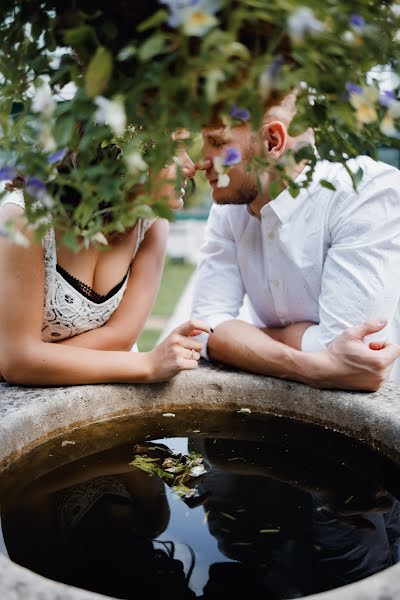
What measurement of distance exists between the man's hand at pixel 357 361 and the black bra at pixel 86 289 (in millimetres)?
677

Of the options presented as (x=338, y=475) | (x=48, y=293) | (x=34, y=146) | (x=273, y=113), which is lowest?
(x=338, y=475)

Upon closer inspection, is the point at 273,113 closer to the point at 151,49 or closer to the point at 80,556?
the point at 151,49

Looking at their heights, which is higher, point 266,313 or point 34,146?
point 34,146

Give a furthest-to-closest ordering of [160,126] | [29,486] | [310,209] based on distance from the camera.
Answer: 1. [310,209]
2. [29,486]
3. [160,126]

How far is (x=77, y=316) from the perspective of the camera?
1869 mm

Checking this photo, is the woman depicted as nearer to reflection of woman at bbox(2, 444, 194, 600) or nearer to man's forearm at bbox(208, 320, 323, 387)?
man's forearm at bbox(208, 320, 323, 387)

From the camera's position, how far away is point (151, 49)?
75cm

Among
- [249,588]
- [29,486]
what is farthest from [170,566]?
[29,486]

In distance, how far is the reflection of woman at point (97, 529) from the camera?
103 centimetres

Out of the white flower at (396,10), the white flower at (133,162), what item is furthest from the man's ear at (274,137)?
the white flower at (133,162)

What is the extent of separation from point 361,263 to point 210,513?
37.1 inches


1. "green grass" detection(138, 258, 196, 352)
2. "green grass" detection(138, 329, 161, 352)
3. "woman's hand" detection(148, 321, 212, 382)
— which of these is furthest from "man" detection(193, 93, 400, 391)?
"green grass" detection(138, 329, 161, 352)

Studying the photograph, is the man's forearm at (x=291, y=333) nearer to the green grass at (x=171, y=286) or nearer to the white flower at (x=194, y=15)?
the white flower at (x=194, y=15)

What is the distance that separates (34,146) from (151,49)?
0.30 m
